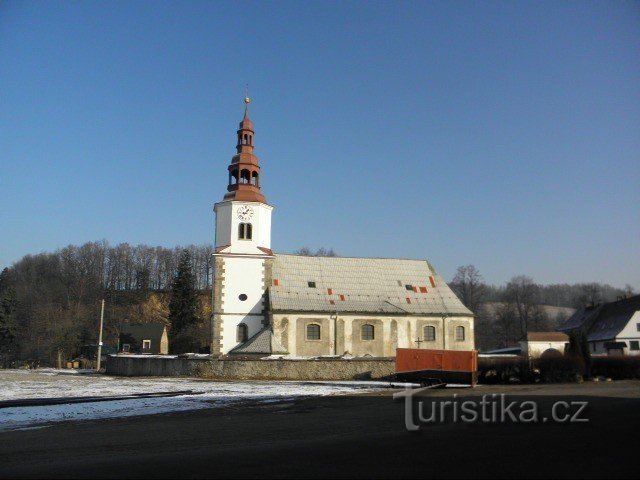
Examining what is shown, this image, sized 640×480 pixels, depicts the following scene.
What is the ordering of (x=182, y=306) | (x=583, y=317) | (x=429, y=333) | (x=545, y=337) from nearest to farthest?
1. (x=429, y=333)
2. (x=545, y=337)
3. (x=583, y=317)
4. (x=182, y=306)

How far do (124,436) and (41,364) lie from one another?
212 ft

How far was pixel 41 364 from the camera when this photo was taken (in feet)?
232

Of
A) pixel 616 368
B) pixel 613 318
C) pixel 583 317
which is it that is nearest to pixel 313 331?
pixel 616 368

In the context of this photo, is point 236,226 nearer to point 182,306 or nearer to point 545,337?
point 182,306

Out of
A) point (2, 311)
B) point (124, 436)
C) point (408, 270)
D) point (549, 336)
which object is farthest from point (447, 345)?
point (2, 311)

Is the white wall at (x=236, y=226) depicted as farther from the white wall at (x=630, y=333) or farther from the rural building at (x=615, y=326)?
the white wall at (x=630, y=333)

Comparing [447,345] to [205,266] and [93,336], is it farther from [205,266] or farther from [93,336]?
[205,266]

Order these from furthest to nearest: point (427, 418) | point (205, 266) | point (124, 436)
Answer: point (205, 266) → point (427, 418) → point (124, 436)

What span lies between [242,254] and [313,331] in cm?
773

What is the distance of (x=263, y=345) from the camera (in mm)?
39156

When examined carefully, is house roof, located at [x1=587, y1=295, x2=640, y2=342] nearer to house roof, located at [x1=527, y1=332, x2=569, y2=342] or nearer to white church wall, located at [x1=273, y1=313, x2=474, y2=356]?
house roof, located at [x1=527, y1=332, x2=569, y2=342]

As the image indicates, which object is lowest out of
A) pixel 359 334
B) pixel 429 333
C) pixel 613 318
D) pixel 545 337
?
pixel 545 337

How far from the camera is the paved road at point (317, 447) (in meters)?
9.78

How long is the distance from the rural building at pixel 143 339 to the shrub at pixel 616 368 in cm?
5107
